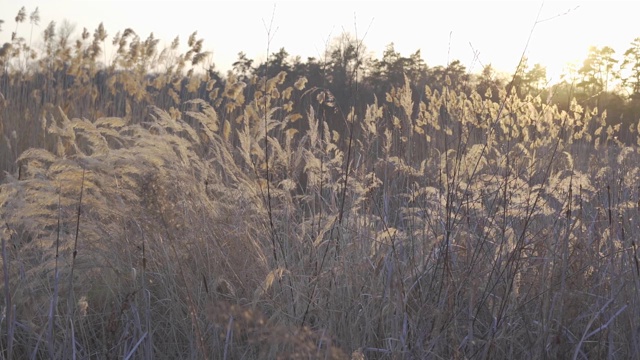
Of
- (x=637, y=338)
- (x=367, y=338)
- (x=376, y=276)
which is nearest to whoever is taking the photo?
(x=637, y=338)

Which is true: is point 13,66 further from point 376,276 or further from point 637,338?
point 637,338

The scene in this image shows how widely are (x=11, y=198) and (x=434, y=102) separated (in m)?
3.88

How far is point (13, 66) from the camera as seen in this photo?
7.84 meters

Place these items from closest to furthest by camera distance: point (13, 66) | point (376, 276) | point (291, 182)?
1. point (376, 276)
2. point (291, 182)
3. point (13, 66)

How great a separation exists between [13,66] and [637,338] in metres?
7.11

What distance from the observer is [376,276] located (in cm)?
280

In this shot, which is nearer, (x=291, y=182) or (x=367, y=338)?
(x=367, y=338)

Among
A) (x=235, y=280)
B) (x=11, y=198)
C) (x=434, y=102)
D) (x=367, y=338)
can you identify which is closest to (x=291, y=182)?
(x=235, y=280)

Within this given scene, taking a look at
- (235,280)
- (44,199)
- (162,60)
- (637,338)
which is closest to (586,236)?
(637,338)

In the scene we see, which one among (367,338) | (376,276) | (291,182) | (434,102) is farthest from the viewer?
(434,102)

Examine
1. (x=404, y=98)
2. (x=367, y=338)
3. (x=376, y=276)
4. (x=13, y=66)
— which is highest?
(x=13, y=66)

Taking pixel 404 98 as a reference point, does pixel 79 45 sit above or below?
above

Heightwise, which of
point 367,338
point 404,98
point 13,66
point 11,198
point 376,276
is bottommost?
point 367,338

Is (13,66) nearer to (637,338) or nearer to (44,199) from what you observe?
(44,199)
